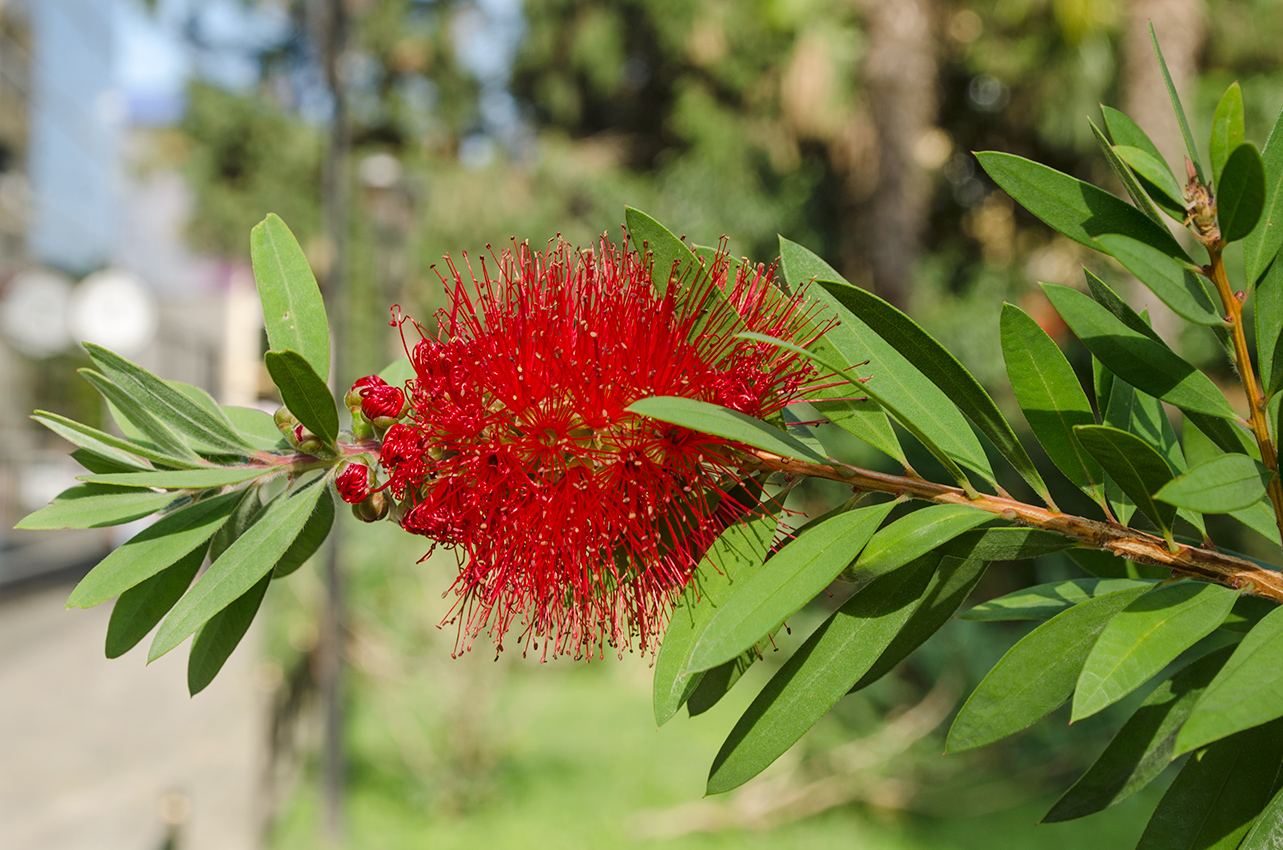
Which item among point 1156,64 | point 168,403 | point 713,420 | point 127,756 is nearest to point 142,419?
point 168,403

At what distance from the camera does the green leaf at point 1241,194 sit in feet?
1.14

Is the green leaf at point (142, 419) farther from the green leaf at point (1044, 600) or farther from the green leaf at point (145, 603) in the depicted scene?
the green leaf at point (1044, 600)

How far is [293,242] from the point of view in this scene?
50 cm

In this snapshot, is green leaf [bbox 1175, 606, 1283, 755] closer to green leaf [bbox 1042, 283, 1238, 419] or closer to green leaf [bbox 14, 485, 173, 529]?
green leaf [bbox 1042, 283, 1238, 419]

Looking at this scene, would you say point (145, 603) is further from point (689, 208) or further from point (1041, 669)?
point (689, 208)

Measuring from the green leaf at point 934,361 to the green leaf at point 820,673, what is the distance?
0.08 metres

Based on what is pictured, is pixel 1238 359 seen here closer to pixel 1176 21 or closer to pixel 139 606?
pixel 139 606

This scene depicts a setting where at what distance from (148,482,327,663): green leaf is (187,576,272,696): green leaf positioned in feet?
0.16

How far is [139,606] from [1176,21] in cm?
717

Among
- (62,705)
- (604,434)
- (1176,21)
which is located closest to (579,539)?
(604,434)

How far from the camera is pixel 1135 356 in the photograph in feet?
1.38

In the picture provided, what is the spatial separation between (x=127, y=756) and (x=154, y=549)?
4988 millimetres

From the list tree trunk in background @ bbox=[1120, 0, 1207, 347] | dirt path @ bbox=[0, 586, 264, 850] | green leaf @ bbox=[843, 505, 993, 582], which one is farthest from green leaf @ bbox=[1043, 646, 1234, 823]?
tree trunk in background @ bbox=[1120, 0, 1207, 347]

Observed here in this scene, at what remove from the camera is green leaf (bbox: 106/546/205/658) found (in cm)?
46
